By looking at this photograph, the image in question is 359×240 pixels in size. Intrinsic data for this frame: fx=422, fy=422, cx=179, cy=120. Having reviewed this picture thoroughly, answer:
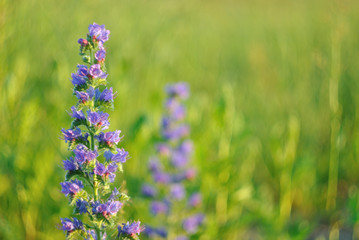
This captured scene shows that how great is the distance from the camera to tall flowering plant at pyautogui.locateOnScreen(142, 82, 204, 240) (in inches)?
93.8

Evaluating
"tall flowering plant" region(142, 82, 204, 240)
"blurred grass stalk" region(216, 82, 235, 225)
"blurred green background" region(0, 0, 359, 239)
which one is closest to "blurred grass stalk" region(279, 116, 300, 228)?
"blurred green background" region(0, 0, 359, 239)

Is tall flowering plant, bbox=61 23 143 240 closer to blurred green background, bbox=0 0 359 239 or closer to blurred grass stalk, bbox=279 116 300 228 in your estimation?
blurred green background, bbox=0 0 359 239

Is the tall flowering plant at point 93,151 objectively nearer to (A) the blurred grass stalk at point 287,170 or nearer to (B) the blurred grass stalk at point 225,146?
(B) the blurred grass stalk at point 225,146

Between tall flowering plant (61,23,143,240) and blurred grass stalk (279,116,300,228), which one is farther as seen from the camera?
blurred grass stalk (279,116,300,228)

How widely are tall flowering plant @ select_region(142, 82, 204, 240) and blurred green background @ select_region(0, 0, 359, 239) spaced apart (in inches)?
3.9

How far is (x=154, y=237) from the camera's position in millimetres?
2344

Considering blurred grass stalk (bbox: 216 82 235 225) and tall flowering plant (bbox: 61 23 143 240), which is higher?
blurred grass stalk (bbox: 216 82 235 225)

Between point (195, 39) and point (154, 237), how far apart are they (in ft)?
11.2

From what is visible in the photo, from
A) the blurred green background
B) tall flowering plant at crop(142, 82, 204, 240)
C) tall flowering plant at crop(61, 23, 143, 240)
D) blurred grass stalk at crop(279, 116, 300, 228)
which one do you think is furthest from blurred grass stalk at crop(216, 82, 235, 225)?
tall flowering plant at crop(61, 23, 143, 240)

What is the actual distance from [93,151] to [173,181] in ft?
4.83

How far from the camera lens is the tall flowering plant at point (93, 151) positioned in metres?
1.02

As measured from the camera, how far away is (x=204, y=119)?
12.0 ft

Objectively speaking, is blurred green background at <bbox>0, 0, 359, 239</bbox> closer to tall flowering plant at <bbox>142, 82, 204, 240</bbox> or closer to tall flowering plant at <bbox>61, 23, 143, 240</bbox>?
tall flowering plant at <bbox>142, 82, 204, 240</bbox>

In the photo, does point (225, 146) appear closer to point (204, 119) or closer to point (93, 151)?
point (204, 119)
